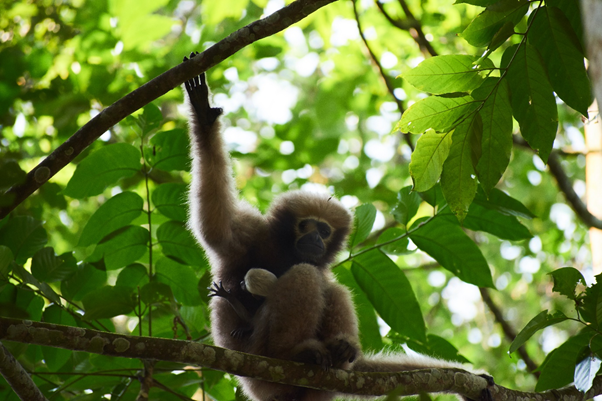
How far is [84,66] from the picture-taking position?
598 cm

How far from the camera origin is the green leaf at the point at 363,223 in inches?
186

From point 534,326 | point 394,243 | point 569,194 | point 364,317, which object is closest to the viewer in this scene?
point 534,326

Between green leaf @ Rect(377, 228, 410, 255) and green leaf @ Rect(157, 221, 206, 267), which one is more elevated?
green leaf @ Rect(157, 221, 206, 267)

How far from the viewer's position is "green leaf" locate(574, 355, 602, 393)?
2920mm

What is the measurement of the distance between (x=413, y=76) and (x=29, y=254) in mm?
3115

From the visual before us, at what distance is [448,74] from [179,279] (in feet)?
9.38

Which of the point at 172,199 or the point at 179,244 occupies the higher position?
the point at 172,199

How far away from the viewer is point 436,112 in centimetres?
329

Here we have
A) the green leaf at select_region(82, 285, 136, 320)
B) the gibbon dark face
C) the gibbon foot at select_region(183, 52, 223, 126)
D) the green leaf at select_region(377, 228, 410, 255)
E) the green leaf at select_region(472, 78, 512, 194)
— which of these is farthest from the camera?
the gibbon dark face

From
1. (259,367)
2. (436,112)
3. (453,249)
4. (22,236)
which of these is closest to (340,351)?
(259,367)

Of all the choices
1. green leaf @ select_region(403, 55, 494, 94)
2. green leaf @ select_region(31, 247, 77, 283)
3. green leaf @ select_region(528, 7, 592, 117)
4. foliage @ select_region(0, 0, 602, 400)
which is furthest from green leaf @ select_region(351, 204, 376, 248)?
green leaf @ select_region(31, 247, 77, 283)

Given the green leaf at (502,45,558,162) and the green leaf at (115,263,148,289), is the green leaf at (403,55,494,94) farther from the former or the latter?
the green leaf at (115,263,148,289)

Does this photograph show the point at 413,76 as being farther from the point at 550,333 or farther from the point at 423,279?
the point at 550,333

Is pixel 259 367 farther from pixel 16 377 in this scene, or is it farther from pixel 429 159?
pixel 429 159
